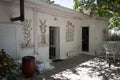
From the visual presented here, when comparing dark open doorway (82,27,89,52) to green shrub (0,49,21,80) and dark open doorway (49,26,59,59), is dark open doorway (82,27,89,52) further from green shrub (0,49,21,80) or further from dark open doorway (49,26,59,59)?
green shrub (0,49,21,80)

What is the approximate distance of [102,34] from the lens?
1260 cm

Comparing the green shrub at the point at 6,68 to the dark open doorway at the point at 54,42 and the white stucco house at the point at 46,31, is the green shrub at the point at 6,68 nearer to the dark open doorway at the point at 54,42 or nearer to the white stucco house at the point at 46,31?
the white stucco house at the point at 46,31

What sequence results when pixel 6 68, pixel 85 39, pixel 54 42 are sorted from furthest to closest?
pixel 85 39 → pixel 54 42 → pixel 6 68

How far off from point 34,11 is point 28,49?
2009 millimetres

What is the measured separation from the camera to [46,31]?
8.42 metres

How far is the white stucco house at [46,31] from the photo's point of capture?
6336 mm

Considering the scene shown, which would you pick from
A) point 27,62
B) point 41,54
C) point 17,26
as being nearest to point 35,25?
point 17,26

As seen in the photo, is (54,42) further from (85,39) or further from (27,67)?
(27,67)

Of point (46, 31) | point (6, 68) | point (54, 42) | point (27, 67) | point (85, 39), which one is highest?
point (46, 31)

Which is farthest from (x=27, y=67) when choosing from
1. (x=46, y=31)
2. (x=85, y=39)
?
(x=85, y=39)

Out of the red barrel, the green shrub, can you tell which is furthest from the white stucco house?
the green shrub

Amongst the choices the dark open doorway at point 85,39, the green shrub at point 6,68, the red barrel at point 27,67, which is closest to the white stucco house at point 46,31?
the dark open doorway at point 85,39

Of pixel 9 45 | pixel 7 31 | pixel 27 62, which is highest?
pixel 7 31

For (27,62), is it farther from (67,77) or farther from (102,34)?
(102,34)
